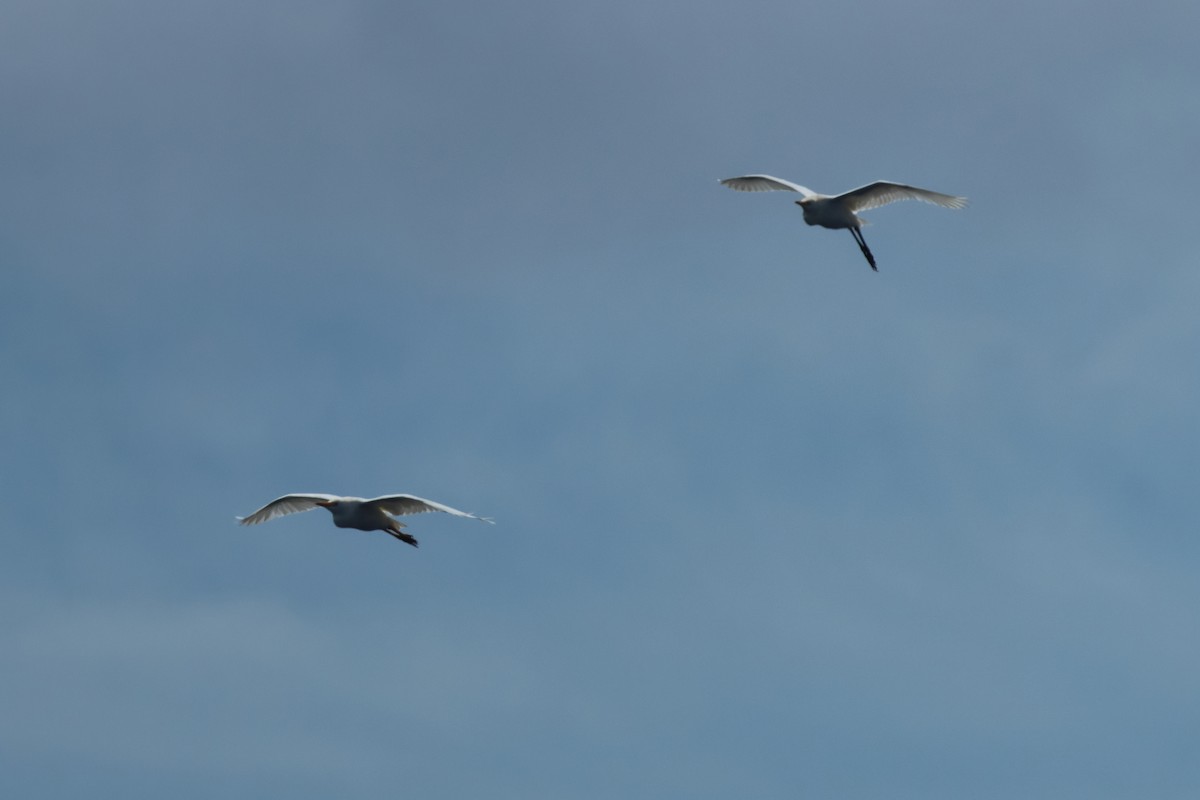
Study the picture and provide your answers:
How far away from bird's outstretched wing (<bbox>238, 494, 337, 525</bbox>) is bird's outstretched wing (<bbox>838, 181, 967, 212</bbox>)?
93.5 ft

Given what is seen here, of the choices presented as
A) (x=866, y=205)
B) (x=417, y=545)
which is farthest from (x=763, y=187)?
(x=417, y=545)

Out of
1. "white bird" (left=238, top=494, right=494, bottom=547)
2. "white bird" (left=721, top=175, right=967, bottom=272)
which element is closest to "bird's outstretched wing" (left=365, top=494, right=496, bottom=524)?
"white bird" (left=238, top=494, right=494, bottom=547)

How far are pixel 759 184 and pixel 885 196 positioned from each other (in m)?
8.42

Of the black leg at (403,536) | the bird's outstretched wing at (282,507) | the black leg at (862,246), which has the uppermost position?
the black leg at (862,246)

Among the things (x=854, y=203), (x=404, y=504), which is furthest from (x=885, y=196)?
(x=404, y=504)

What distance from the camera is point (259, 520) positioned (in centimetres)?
9775

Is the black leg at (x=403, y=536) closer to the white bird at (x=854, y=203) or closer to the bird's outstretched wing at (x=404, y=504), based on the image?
the bird's outstretched wing at (x=404, y=504)

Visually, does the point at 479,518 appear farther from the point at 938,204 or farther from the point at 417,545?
the point at 938,204

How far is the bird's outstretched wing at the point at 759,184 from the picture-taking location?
96.6 meters

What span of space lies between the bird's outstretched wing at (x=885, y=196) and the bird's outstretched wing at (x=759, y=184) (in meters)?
4.31

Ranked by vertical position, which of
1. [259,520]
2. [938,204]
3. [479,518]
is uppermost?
[938,204]

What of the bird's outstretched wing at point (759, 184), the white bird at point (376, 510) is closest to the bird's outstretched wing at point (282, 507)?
the white bird at point (376, 510)

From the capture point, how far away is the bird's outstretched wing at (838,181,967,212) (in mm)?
88688

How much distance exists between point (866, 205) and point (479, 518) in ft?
81.5
